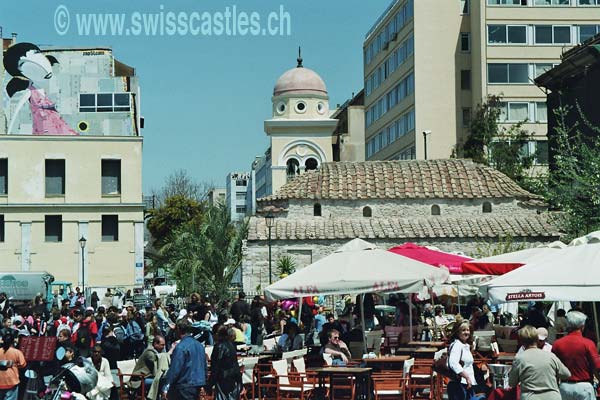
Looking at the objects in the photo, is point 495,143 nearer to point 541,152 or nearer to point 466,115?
point 541,152

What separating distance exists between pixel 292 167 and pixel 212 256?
4887cm

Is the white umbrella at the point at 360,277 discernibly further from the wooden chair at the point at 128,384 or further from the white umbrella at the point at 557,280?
the white umbrella at the point at 557,280

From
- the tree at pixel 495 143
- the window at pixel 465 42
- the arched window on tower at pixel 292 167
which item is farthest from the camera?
the arched window on tower at pixel 292 167

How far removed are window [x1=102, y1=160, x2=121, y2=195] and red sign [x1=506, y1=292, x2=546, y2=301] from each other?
48.2 m

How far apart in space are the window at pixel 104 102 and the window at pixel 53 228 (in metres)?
6.74

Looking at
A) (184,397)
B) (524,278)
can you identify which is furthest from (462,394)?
(184,397)

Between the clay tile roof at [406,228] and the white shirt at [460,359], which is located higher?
the clay tile roof at [406,228]

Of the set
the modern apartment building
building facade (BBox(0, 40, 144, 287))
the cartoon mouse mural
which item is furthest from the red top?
the cartoon mouse mural

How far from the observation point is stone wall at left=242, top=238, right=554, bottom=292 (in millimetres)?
44562

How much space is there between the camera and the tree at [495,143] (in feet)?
205

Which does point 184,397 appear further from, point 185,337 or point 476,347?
point 476,347

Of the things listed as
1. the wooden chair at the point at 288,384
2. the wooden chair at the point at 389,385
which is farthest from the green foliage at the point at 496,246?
the wooden chair at the point at 389,385

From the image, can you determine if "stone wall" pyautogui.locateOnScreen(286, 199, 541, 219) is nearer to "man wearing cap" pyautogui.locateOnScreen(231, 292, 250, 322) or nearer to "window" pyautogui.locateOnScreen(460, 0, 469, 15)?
"man wearing cap" pyautogui.locateOnScreen(231, 292, 250, 322)

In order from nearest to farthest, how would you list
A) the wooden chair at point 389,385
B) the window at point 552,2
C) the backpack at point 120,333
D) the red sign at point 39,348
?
the wooden chair at point 389,385
the red sign at point 39,348
the backpack at point 120,333
the window at point 552,2
